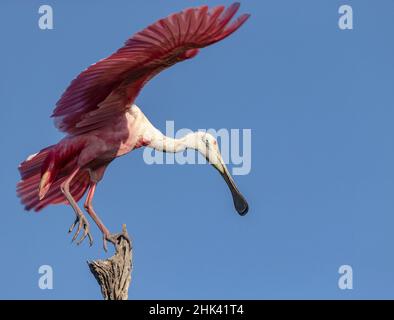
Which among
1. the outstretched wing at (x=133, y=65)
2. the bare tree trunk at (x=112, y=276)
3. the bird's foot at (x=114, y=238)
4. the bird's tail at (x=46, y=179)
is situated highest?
the outstretched wing at (x=133, y=65)

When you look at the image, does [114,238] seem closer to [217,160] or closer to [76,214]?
[76,214]

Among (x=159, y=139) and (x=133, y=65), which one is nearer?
(x=133, y=65)

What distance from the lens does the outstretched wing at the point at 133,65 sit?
552 inches

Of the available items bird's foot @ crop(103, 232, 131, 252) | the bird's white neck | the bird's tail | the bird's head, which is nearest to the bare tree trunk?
bird's foot @ crop(103, 232, 131, 252)

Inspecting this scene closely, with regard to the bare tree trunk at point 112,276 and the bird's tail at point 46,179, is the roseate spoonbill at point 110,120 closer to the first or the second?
the bird's tail at point 46,179

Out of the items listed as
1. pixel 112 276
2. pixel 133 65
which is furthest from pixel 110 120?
pixel 112 276

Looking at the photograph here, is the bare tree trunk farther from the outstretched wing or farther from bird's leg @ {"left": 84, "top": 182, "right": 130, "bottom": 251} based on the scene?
the outstretched wing

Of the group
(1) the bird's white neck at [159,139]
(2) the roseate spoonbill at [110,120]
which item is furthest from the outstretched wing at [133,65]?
(1) the bird's white neck at [159,139]

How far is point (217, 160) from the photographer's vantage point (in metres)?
16.5

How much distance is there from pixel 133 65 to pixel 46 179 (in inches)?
74.2

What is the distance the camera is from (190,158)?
16.4m
